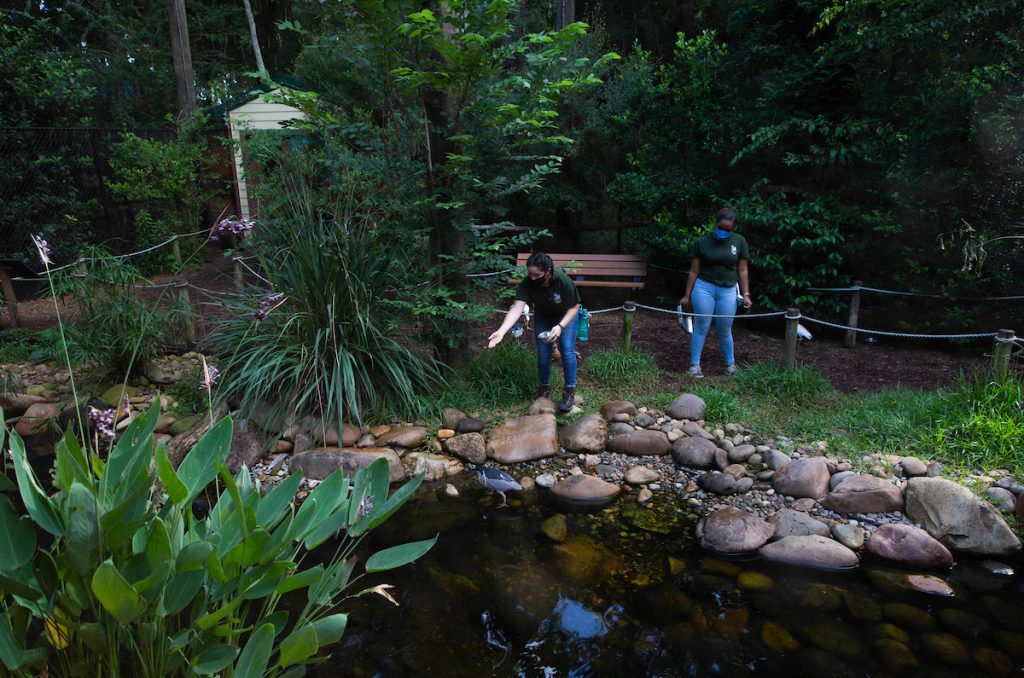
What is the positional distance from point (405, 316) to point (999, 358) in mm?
4458

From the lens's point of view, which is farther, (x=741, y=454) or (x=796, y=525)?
(x=741, y=454)

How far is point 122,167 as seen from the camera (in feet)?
32.9

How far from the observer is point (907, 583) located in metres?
3.83

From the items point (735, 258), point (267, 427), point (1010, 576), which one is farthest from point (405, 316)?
point (1010, 576)

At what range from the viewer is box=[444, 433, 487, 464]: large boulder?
5180mm

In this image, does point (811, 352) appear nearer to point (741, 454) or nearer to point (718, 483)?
point (741, 454)

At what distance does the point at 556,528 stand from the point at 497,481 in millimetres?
701

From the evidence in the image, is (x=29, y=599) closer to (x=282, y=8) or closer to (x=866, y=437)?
(x=866, y=437)

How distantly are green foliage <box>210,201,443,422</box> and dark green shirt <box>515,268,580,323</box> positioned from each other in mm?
880

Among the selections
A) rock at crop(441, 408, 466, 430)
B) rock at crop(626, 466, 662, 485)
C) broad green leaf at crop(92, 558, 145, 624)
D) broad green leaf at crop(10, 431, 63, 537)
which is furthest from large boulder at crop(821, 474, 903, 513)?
broad green leaf at crop(10, 431, 63, 537)

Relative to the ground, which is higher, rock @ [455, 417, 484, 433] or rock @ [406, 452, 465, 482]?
rock @ [455, 417, 484, 433]

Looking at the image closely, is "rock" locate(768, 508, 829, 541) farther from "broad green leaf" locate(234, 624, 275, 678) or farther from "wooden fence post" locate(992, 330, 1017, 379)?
"broad green leaf" locate(234, 624, 275, 678)

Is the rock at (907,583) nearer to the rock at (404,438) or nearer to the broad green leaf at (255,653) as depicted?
the rock at (404,438)

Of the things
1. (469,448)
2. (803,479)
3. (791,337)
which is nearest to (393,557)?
(469,448)
